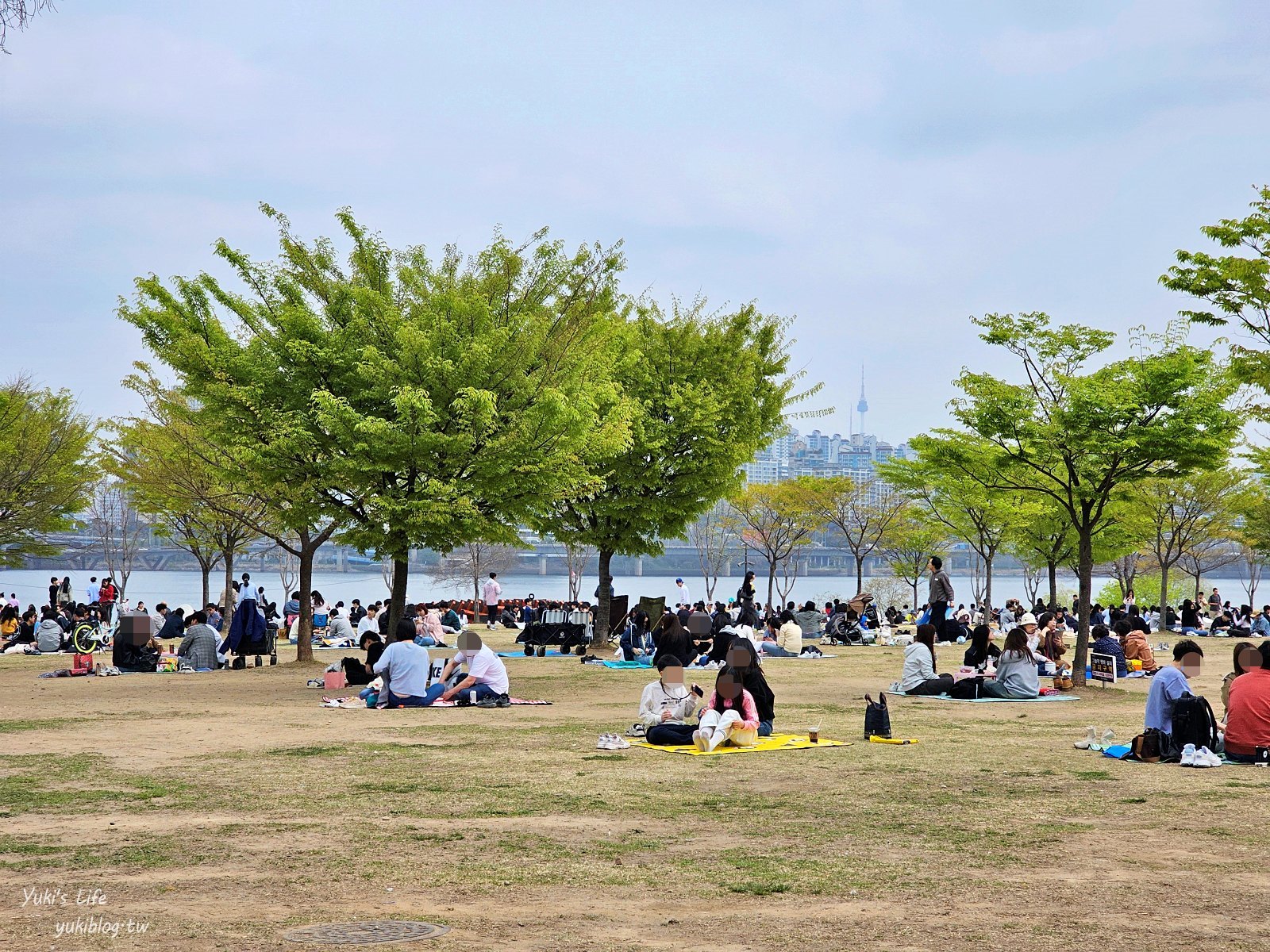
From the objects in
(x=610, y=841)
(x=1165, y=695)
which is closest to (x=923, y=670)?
(x=1165, y=695)

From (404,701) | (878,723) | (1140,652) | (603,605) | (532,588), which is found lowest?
(532,588)

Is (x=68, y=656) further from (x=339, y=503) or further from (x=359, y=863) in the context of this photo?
(x=359, y=863)

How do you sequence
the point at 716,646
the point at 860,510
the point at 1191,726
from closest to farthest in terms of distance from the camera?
the point at 1191,726 → the point at 716,646 → the point at 860,510

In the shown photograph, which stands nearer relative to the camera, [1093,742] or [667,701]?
[1093,742]

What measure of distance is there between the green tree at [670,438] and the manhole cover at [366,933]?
2225 cm

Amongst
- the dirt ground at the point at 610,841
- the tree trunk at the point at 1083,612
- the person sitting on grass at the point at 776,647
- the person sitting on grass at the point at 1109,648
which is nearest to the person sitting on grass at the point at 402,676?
the dirt ground at the point at 610,841

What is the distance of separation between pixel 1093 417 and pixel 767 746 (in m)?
10.3

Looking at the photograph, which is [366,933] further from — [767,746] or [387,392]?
[387,392]

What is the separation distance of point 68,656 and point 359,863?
23107mm

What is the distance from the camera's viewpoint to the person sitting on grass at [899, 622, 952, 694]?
19.4m

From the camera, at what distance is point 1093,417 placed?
802 inches

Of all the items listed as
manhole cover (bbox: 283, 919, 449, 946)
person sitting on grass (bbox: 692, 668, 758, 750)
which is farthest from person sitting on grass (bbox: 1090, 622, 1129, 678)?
manhole cover (bbox: 283, 919, 449, 946)

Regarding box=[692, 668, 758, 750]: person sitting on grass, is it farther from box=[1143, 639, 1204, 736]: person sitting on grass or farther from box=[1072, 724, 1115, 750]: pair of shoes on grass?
box=[1143, 639, 1204, 736]: person sitting on grass

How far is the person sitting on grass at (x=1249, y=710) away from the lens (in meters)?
11.6
